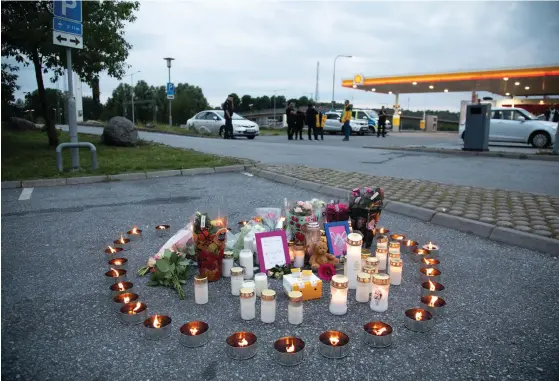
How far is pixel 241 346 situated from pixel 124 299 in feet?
3.79

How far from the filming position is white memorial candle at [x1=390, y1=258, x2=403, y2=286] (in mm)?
3502

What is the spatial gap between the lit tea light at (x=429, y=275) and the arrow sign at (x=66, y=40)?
803 centimetres

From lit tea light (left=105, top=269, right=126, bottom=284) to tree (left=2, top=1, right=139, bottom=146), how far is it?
412 inches

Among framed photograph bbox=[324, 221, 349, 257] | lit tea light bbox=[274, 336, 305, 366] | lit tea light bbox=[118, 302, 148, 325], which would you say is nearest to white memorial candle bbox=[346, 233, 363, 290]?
framed photograph bbox=[324, 221, 349, 257]

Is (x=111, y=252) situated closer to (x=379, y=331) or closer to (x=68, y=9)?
(x=379, y=331)

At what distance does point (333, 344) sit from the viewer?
8.19 feet

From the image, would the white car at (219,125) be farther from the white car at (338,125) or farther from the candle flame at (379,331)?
the candle flame at (379,331)

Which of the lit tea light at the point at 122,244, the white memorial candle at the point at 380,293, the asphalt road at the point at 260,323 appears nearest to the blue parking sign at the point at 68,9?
the asphalt road at the point at 260,323

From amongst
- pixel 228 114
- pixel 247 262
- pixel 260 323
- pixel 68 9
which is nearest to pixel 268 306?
pixel 260 323

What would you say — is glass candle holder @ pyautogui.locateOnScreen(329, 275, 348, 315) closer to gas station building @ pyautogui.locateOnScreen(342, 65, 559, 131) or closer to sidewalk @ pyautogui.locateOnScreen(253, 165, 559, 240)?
sidewalk @ pyautogui.locateOnScreen(253, 165, 559, 240)

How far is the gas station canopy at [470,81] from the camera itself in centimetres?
3238

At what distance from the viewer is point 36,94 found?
15.0 m

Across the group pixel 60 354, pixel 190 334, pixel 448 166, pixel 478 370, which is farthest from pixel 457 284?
pixel 448 166

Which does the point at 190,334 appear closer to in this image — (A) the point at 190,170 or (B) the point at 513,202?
(B) the point at 513,202
